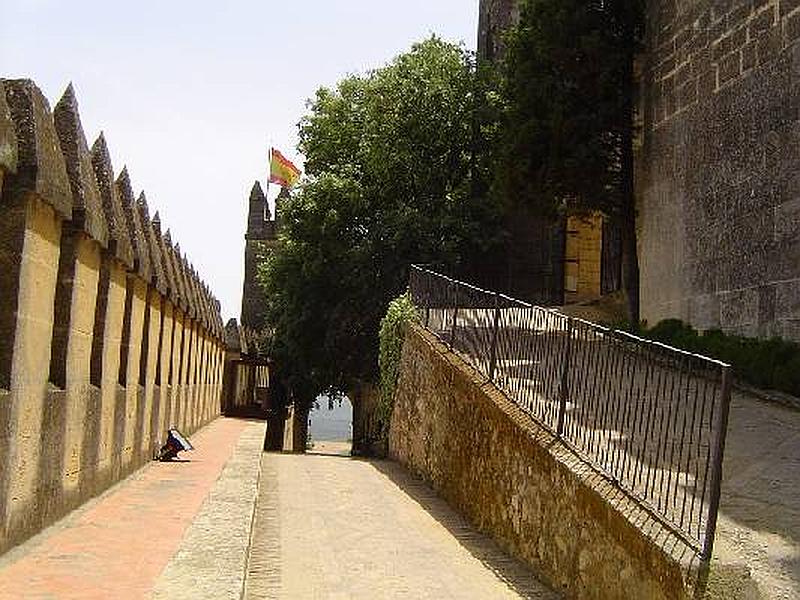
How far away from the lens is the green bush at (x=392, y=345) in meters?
16.8

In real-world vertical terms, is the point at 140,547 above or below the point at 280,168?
below

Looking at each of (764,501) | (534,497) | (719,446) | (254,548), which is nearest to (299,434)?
(254,548)

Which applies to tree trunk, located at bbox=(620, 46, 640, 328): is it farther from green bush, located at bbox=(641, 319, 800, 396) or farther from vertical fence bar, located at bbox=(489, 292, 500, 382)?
vertical fence bar, located at bbox=(489, 292, 500, 382)

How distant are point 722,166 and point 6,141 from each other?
32.2 ft

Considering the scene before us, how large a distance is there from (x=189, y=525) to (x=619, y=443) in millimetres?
3529

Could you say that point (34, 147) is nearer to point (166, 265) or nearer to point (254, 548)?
point (254, 548)

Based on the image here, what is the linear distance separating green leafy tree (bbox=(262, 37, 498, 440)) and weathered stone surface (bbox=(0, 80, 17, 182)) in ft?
53.8

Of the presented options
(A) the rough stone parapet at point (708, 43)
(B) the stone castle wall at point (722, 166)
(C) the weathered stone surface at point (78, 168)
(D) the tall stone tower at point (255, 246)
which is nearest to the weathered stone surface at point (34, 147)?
(C) the weathered stone surface at point (78, 168)

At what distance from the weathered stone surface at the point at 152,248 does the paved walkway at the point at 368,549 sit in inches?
116

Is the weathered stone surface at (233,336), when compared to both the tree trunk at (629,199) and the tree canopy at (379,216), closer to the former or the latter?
the tree canopy at (379,216)

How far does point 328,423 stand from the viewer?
154 meters

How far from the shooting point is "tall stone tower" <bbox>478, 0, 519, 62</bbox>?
31.2m

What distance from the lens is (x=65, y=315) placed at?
7934 mm

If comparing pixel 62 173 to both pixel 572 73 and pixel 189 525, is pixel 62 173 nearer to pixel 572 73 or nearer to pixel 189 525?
pixel 189 525
